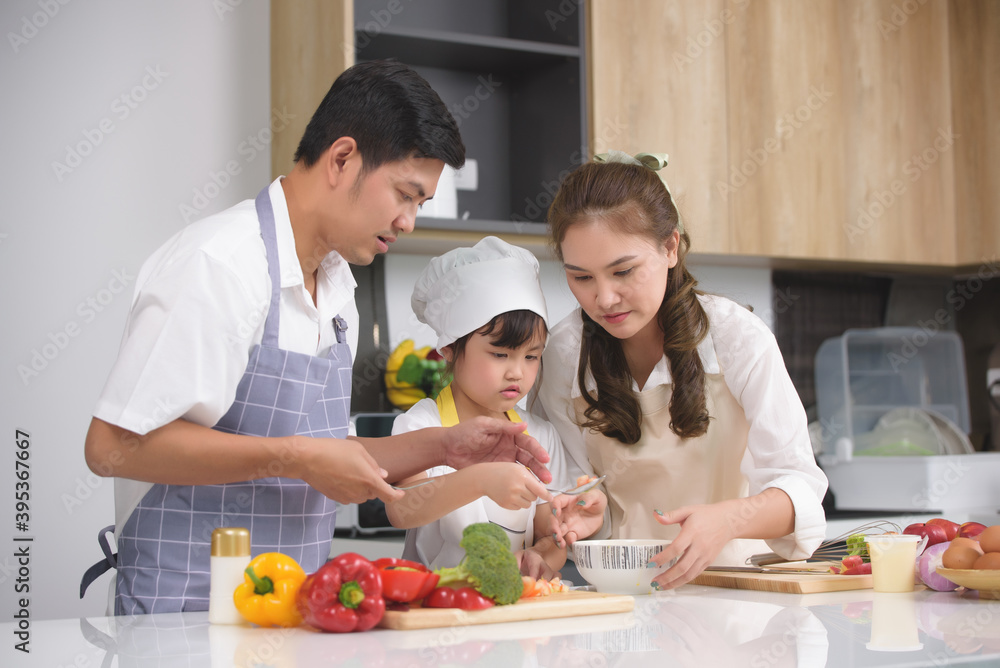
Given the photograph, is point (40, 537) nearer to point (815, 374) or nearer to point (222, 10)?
point (222, 10)

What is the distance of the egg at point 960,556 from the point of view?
1.15m

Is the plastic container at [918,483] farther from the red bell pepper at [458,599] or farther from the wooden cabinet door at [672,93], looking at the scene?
the red bell pepper at [458,599]

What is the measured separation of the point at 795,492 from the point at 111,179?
1.71 meters

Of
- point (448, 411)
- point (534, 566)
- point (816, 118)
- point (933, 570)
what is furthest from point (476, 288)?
point (816, 118)

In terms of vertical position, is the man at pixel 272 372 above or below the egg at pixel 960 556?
above

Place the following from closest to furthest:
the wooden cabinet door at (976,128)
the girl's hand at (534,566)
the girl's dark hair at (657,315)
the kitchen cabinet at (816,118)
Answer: the girl's hand at (534,566) < the girl's dark hair at (657,315) < the kitchen cabinet at (816,118) < the wooden cabinet door at (976,128)

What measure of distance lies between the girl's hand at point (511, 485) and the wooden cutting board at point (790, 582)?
1.02ft

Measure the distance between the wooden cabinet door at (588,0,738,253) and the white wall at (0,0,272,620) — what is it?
0.99m

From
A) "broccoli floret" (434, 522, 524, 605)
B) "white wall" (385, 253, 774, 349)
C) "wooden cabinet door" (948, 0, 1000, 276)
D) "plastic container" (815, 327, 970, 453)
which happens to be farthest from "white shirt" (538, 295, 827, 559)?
"wooden cabinet door" (948, 0, 1000, 276)

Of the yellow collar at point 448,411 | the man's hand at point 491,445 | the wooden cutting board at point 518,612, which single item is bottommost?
the wooden cutting board at point 518,612

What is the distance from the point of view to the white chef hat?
1532 mm

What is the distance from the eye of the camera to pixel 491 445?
137cm

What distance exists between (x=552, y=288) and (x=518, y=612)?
1.77 meters

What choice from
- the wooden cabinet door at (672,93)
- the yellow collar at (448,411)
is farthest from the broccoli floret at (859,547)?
the wooden cabinet door at (672,93)
